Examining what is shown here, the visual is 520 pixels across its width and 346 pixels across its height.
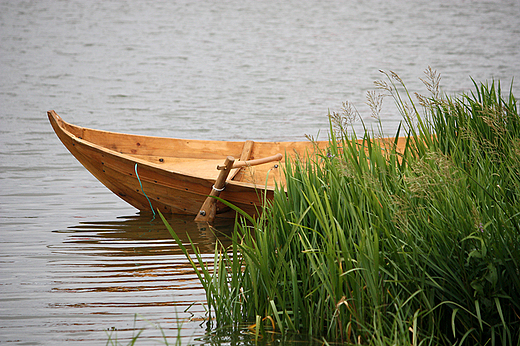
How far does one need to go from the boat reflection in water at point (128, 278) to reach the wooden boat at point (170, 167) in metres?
0.32

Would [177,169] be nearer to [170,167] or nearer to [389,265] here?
[170,167]

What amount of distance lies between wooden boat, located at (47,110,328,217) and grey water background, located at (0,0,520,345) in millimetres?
335

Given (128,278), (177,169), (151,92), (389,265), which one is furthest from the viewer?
(151,92)

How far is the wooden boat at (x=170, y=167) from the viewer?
22.8ft

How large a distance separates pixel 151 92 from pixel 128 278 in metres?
18.3

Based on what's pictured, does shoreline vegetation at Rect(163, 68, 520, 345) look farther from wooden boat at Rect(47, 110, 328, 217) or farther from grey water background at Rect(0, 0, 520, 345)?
wooden boat at Rect(47, 110, 328, 217)

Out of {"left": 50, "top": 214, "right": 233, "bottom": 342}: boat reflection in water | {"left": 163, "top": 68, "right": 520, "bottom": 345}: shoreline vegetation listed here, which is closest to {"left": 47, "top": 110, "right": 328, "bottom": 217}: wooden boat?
{"left": 50, "top": 214, "right": 233, "bottom": 342}: boat reflection in water

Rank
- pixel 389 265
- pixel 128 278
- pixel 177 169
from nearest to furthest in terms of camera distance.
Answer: pixel 389 265 < pixel 128 278 < pixel 177 169

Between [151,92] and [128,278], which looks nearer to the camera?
[128,278]

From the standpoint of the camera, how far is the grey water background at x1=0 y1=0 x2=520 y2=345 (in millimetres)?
4738

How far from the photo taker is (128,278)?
16.8ft

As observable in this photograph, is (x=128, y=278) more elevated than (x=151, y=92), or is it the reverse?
(x=151, y=92)

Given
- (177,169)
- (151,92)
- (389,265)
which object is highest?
(151,92)

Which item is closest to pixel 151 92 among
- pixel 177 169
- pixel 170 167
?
pixel 170 167
